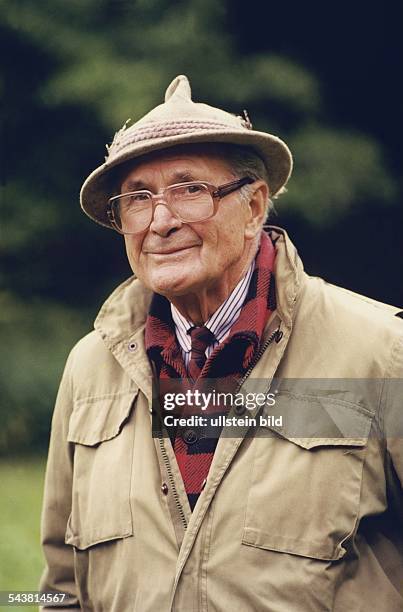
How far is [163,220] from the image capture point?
2.04m

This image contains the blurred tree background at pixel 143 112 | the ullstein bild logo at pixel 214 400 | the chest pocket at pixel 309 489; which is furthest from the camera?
the blurred tree background at pixel 143 112

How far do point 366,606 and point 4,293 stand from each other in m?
3.09

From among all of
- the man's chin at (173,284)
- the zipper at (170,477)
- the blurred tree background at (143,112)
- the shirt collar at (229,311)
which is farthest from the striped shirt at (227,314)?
the blurred tree background at (143,112)

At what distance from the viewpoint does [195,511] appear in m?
1.91

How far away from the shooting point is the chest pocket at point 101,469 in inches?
79.8

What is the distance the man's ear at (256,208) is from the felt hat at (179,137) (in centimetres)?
6

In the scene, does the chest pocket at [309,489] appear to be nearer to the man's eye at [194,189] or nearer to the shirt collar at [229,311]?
the shirt collar at [229,311]

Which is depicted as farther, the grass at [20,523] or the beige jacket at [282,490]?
the grass at [20,523]

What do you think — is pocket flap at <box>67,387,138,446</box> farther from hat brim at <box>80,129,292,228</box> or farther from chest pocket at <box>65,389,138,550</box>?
hat brim at <box>80,129,292,228</box>

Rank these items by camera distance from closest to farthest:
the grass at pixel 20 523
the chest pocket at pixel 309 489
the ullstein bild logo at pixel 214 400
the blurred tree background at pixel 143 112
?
1. the chest pocket at pixel 309 489
2. the ullstein bild logo at pixel 214 400
3. the grass at pixel 20 523
4. the blurred tree background at pixel 143 112

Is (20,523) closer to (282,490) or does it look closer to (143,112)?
(143,112)

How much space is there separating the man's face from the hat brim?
0.04 metres

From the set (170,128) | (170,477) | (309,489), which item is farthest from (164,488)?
(170,128)

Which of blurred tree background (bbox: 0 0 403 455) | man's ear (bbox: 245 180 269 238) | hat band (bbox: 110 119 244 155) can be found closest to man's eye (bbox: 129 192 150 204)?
hat band (bbox: 110 119 244 155)
